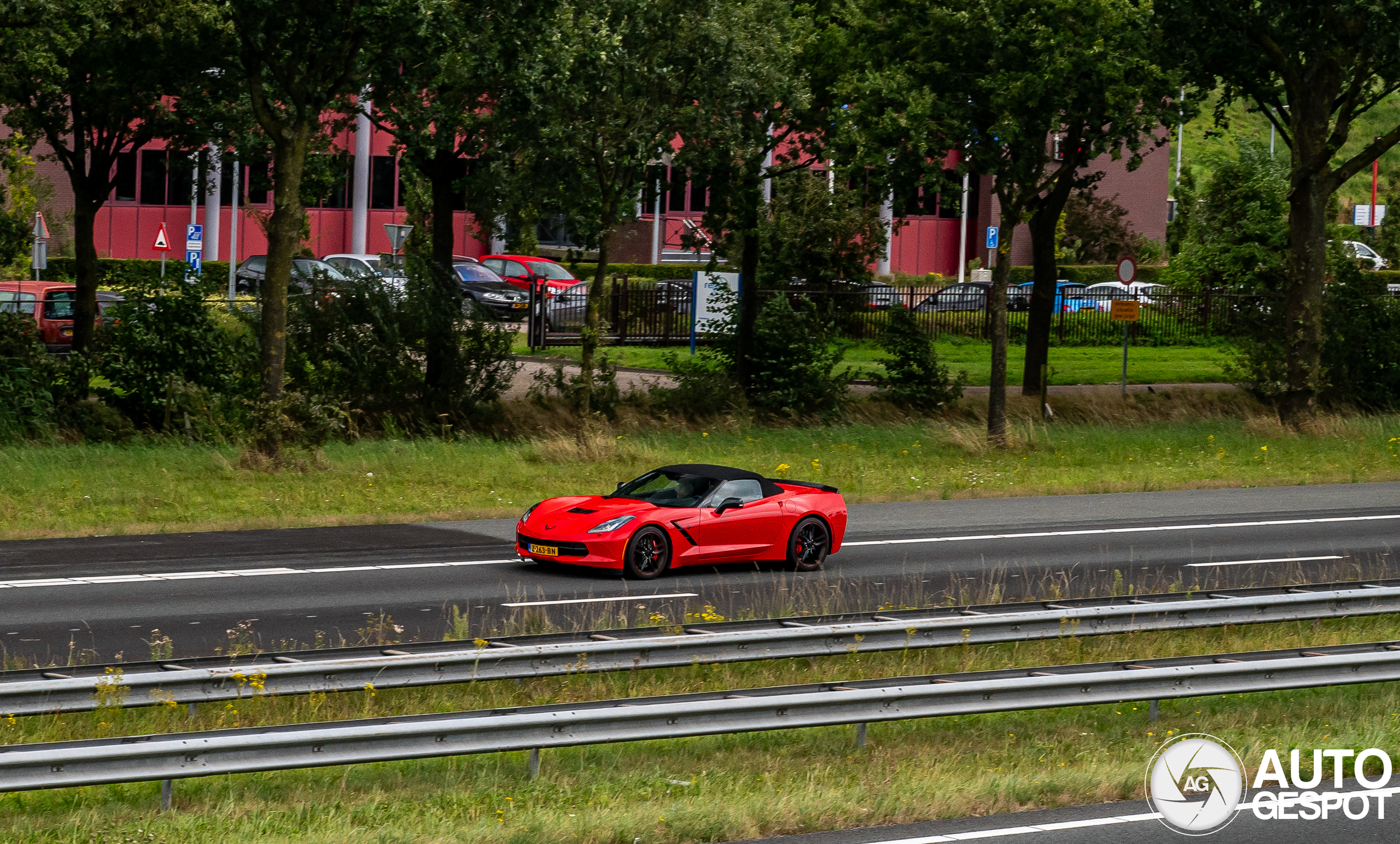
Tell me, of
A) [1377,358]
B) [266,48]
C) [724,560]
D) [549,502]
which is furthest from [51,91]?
[1377,358]

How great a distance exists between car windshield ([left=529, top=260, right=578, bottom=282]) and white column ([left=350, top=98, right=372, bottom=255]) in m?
16.0

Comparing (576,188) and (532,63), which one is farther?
(576,188)

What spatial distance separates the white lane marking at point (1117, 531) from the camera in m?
18.6

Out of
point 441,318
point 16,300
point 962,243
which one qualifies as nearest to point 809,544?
point 441,318

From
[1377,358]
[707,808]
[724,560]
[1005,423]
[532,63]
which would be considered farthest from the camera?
[1377,358]

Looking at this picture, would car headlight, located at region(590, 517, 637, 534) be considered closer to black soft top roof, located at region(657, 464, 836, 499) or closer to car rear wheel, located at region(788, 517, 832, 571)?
black soft top roof, located at region(657, 464, 836, 499)

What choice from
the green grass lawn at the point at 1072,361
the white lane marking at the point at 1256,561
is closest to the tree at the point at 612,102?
the green grass lawn at the point at 1072,361

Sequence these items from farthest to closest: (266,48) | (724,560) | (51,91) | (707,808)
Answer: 1. (51,91)
2. (266,48)
3. (724,560)
4. (707,808)

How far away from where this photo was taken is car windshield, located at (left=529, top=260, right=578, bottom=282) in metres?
50.6

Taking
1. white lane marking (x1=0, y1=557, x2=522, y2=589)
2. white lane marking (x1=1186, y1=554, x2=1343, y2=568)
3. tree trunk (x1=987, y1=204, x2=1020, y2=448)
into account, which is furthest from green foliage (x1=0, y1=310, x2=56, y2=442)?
white lane marking (x1=1186, y1=554, x2=1343, y2=568)

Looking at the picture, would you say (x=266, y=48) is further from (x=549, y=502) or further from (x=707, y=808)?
(x=707, y=808)

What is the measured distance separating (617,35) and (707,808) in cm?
1818

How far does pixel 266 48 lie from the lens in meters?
21.7

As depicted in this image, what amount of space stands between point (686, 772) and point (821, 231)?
37.6 m
